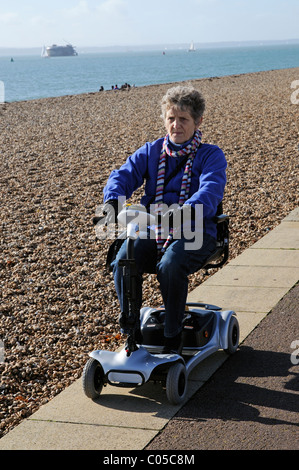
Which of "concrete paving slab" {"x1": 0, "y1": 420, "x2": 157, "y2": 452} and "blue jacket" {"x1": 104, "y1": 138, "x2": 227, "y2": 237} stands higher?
"blue jacket" {"x1": 104, "y1": 138, "x2": 227, "y2": 237}

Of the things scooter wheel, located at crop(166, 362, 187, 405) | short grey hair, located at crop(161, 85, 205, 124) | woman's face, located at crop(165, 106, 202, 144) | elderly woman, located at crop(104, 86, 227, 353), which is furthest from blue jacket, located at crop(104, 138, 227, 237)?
scooter wheel, located at crop(166, 362, 187, 405)

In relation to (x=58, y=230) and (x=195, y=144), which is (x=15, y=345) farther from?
(x=58, y=230)

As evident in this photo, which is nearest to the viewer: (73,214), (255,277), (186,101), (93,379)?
(93,379)

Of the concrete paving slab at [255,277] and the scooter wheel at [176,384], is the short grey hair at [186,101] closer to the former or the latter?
the scooter wheel at [176,384]

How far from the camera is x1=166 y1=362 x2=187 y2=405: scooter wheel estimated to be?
3547 millimetres

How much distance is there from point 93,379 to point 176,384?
0.43 metres

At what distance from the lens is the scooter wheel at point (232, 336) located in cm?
421

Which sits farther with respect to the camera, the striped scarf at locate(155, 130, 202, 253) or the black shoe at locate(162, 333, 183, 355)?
the striped scarf at locate(155, 130, 202, 253)

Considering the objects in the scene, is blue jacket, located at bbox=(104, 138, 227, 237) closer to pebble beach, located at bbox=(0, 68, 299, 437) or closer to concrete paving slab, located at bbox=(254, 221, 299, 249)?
pebble beach, located at bbox=(0, 68, 299, 437)

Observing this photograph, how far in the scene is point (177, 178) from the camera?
412cm

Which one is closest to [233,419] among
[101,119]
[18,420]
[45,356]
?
[18,420]

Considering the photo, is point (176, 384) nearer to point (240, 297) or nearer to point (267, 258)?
point (240, 297)

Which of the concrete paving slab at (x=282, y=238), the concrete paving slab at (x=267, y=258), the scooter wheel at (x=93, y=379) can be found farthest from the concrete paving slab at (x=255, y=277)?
the scooter wheel at (x=93, y=379)

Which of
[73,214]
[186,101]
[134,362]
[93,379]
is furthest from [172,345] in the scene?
[73,214]
